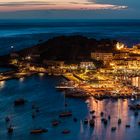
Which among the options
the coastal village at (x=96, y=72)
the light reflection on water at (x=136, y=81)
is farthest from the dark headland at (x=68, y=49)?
the light reflection on water at (x=136, y=81)

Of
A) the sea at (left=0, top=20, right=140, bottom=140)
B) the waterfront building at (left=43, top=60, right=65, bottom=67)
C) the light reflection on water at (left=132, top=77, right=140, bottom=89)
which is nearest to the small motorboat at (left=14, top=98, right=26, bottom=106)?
the sea at (left=0, top=20, right=140, bottom=140)

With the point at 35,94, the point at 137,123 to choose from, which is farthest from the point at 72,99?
the point at 137,123

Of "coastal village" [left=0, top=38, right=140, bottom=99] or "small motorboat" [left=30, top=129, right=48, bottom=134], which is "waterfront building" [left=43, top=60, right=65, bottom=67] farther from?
"small motorboat" [left=30, top=129, right=48, bottom=134]

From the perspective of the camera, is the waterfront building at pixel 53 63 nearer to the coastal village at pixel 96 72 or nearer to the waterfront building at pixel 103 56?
the coastal village at pixel 96 72

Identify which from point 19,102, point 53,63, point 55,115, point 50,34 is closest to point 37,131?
point 55,115

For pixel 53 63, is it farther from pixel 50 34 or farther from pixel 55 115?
pixel 50 34
